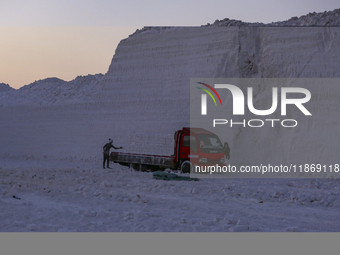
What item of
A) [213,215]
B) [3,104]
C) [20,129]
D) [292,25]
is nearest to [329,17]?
[292,25]

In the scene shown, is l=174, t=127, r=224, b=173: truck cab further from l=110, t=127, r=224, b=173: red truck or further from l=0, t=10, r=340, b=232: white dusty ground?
l=0, t=10, r=340, b=232: white dusty ground

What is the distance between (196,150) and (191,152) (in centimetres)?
24

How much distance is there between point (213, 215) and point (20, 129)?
80.4ft

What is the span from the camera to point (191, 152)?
1491 centimetres

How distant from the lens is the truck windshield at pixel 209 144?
14.8 meters

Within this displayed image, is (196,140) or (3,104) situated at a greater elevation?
(3,104)

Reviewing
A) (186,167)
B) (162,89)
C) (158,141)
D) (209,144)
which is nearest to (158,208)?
(186,167)

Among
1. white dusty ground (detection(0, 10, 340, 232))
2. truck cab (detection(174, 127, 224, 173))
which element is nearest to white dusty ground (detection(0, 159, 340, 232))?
white dusty ground (detection(0, 10, 340, 232))

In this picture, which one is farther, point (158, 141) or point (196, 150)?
point (158, 141)

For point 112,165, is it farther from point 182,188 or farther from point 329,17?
point 329,17

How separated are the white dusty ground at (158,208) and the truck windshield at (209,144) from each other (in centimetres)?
387

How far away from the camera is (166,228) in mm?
5992

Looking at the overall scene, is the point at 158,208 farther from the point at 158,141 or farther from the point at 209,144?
the point at 158,141

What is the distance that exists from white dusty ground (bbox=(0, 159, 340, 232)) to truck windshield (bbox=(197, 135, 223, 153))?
12.7 ft
